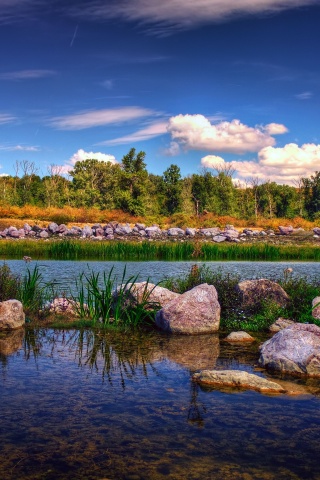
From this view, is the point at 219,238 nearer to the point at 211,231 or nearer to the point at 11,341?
the point at 211,231

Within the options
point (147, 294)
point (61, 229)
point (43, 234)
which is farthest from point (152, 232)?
point (147, 294)

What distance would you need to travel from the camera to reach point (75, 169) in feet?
280

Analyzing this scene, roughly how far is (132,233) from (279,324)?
141 feet

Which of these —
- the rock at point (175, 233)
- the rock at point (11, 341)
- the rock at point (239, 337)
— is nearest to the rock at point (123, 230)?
the rock at point (175, 233)

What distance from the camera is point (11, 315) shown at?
11.3m

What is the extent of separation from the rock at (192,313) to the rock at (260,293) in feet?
4.58

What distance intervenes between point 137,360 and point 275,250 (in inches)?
1010

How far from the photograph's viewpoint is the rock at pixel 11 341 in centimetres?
953

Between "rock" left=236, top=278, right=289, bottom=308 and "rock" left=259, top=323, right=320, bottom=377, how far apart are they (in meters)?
3.53

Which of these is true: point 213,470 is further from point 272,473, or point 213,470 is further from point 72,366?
point 72,366

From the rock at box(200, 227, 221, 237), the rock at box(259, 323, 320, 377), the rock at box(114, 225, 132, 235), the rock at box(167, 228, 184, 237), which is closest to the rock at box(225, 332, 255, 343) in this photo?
the rock at box(259, 323, 320, 377)

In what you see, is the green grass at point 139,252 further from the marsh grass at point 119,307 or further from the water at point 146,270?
the marsh grass at point 119,307

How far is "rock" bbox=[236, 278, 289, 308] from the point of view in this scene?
1230 centimetres

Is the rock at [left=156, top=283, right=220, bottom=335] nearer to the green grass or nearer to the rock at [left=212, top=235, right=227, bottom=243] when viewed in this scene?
the green grass
